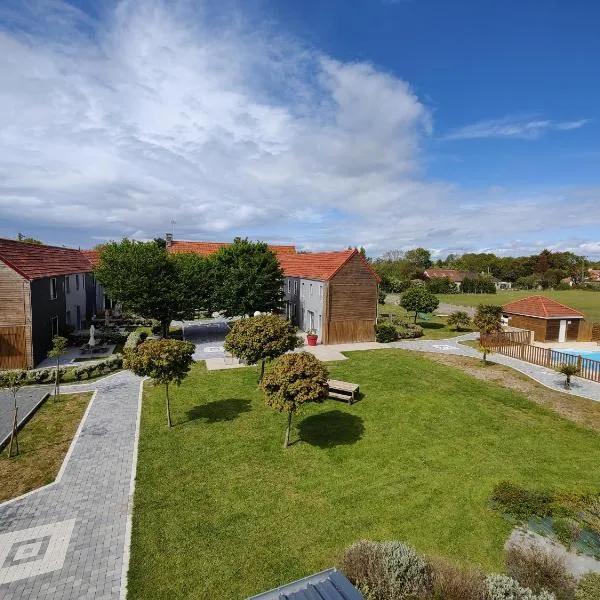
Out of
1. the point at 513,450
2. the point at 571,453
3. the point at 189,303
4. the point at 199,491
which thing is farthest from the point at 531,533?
the point at 189,303

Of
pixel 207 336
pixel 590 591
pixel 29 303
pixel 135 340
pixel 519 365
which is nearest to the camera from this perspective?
pixel 590 591

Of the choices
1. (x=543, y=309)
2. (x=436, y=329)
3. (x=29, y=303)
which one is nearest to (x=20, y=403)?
(x=29, y=303)

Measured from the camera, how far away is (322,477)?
1256 centimetres

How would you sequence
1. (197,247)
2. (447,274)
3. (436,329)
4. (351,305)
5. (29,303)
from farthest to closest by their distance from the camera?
(447,274) → (197,247) → (436,329) → (351,305) → (29,303)

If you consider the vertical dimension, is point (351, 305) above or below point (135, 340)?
above

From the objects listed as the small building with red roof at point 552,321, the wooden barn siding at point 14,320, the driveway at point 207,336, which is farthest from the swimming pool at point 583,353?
the wooden barn siding at point 14,320

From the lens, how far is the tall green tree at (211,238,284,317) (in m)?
31.1

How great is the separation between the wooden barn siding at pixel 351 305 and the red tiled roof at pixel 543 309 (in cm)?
1410

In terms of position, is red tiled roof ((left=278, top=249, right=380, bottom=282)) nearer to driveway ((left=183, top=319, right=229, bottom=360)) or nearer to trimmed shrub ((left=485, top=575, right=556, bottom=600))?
driveway ((left=183, top=319, right=229, bottom=360))

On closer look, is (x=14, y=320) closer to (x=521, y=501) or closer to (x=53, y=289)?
(x=53, y=289)

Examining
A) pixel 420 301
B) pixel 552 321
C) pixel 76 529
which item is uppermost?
pixel 420 301

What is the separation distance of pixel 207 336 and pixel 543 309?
1171 inches

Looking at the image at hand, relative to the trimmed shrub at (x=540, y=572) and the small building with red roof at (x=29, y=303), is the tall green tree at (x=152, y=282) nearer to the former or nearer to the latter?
the small building with red roof at (x=29, y=303)

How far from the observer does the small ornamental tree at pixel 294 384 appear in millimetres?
13711
